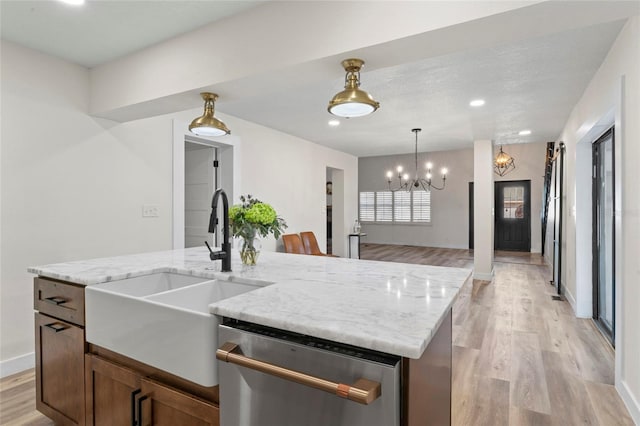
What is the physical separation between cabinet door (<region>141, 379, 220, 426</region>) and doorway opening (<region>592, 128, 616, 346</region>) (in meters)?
3.57

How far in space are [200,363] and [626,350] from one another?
103 inches

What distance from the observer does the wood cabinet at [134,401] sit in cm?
124

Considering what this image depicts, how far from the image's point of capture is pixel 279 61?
1.98 meters

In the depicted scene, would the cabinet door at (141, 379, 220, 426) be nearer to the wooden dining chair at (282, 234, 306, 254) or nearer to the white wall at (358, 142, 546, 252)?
the wooden dining chair at (282, 234, 306, 254)

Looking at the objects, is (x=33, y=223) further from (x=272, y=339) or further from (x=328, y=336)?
(x=328, y=336)

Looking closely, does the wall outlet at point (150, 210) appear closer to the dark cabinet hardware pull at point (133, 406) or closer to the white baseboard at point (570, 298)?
the dark cabinet hardware pull at point (133, 406)

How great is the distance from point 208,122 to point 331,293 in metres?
1.52

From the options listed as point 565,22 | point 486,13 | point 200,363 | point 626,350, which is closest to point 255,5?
point 486,13

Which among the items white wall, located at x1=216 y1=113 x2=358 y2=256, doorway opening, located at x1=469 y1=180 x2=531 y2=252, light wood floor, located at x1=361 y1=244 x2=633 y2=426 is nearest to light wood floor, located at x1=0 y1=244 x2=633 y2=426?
light wood floor, located at x1=361 y1=244 x2=633 y2=426

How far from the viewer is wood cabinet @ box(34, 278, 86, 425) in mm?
1686

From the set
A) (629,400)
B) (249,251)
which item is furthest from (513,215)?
(249,251)

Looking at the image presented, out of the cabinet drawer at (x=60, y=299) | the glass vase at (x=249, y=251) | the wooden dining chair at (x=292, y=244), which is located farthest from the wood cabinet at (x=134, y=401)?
the wooden dining chair at (x=292, y=244)

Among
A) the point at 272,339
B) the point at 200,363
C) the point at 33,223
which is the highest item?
the point at 33,223

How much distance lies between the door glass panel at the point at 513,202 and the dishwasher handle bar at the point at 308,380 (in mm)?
9982
